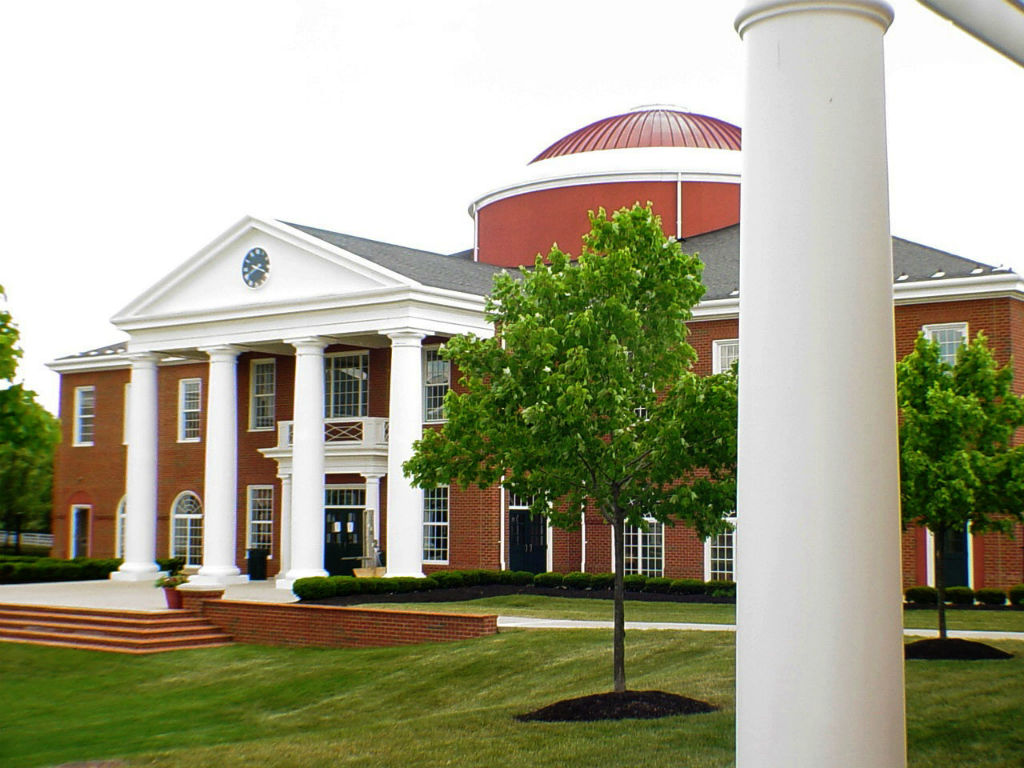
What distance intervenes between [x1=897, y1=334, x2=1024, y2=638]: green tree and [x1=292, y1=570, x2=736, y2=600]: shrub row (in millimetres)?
12723

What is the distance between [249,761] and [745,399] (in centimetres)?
950

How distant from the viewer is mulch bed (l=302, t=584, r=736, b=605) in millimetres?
28095

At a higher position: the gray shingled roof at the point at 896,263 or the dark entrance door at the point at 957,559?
the gray shingled roof at the point at 896,263

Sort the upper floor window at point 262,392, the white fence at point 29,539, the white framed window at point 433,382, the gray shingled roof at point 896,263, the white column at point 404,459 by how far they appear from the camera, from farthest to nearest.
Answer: the white fence at point 29,539, the upper floor window at point 262,392, the white framed window at point 433,382, the white column at point 404,459, the gray shingled roof at point 896,263

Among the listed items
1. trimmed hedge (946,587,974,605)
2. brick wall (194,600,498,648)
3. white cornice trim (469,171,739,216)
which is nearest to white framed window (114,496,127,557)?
white cornice trim (469,171,739,216)

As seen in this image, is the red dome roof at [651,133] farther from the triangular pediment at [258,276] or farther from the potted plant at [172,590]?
the potted plant at [172,590]

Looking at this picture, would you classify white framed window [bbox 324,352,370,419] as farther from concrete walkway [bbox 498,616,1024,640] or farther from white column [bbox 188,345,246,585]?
concrete walkway [bbox 498,616,1024,640]

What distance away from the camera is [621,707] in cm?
1332

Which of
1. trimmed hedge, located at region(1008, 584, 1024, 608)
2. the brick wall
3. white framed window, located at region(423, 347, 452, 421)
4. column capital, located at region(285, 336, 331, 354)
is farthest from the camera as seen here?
white framed window, located at region(423, 347, 452, 421)

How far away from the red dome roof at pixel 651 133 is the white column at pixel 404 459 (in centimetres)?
1445

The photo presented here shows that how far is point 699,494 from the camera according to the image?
14.6 metres

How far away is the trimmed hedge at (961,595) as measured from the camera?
88.2 ft

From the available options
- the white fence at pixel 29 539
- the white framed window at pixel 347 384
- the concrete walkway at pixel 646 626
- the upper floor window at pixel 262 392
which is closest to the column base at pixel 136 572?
the upper floor window at pixel 262 392

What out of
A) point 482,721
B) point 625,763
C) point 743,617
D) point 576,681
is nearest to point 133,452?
point 576,681
